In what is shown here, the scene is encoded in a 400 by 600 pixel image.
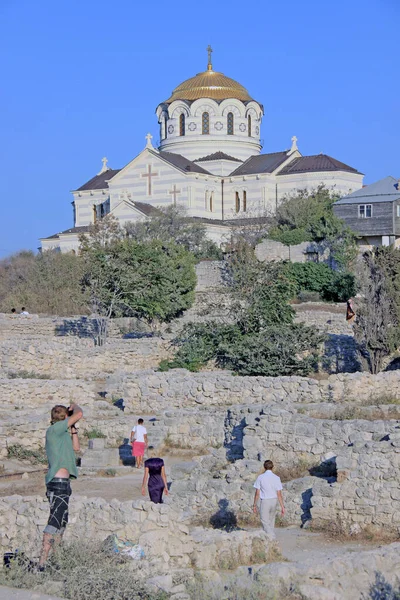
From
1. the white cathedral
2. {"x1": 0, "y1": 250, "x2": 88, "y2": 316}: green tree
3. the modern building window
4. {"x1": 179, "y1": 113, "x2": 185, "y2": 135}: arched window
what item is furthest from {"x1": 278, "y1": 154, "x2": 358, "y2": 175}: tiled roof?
{"x1": 0, "y1": 250, "x2": 88, "y2": 316}: green tree

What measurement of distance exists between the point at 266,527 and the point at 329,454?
3.58 m

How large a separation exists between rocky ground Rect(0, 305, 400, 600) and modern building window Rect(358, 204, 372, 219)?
2354 centimetres

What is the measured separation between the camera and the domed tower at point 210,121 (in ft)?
224

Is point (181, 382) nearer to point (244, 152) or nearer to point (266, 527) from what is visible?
point (266, 527)

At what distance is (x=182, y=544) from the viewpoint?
32.3 ft

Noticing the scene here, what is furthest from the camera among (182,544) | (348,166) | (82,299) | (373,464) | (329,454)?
(348,166)

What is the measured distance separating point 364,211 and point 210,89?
21.6 metres

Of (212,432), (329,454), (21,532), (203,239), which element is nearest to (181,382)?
(212,432)

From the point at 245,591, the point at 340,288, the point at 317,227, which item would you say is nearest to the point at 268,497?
the point at 245,591

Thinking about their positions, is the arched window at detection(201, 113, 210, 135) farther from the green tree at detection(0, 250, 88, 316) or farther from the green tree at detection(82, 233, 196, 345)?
the green tree at detection(82, 233, 196, 345)

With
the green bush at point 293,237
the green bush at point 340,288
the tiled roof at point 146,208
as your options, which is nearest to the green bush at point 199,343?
the green bush at point 340,288

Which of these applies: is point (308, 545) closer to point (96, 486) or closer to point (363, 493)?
point (363, 493)

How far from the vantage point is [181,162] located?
65.8 m

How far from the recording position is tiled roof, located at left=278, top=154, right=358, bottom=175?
64.8m
